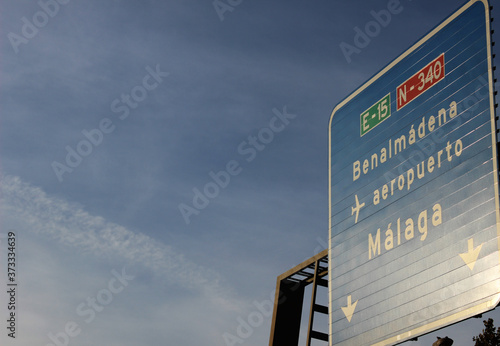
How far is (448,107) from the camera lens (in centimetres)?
1041

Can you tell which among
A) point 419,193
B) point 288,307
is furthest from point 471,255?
point 288,307

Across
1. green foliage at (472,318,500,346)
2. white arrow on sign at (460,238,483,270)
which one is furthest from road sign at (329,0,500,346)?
green foliage at (472,318,500,346)

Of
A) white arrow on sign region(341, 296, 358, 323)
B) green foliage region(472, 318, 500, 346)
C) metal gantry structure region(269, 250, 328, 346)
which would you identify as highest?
green foliage region(472, 318, 500, 346)

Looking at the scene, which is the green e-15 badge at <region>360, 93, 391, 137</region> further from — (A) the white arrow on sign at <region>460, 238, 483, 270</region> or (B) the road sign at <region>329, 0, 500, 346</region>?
(A) the white arrow on sign at <region>460, 238, 483, 270</region>

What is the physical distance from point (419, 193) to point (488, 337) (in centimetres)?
1944

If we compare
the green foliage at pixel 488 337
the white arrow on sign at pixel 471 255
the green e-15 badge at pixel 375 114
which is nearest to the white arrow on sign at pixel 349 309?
the white arrow on sign at pixel 471 255

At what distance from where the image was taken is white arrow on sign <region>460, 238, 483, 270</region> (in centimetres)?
923

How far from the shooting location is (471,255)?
932 centimetres

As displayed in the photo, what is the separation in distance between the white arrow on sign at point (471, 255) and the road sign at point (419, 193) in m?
0.02

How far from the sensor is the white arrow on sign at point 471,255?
30.3 ft

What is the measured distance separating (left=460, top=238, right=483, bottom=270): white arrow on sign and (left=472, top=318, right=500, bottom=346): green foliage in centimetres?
1994

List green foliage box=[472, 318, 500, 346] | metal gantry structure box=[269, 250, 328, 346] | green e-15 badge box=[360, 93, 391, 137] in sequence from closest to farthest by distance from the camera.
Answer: green e-15 badge box=[360, 93, 391, 137], metal gantry structure box=[269, 250, 328, 346], green foliage box=[472, 318, 500, 346]

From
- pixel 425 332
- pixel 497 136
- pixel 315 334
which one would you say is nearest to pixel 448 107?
pixel 497 136

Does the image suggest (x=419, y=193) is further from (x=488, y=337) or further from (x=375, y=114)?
(x=488, y=337)
